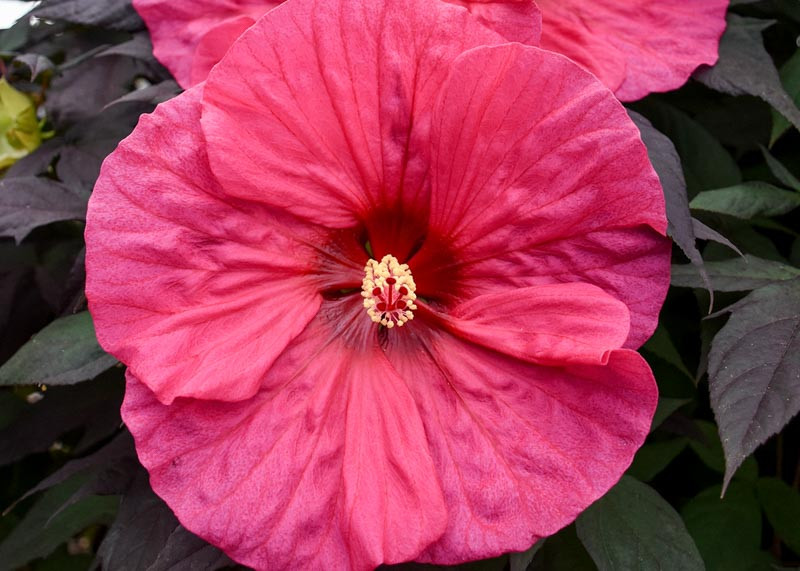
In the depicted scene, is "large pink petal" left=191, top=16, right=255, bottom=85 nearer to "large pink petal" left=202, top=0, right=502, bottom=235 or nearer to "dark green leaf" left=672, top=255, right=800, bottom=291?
"large pink petal" left=202, top=0, right=502, bottom=235

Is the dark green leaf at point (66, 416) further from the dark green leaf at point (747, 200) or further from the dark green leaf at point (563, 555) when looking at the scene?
the dark green leaf at point (747, 200)

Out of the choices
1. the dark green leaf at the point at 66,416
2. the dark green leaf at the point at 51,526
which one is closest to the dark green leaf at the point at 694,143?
the dark green leaf at the point at 66,416

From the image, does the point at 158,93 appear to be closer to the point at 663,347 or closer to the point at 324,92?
→ the point at 324,92

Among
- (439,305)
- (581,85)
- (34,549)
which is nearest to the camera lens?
(581,85)

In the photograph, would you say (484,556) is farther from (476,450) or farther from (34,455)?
(34,455)

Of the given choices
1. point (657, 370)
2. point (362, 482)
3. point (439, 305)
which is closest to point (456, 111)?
point (439, 305)

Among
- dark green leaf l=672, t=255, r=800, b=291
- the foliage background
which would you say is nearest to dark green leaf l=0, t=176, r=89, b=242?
the foliage background

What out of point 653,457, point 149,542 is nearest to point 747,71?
point 653,457
